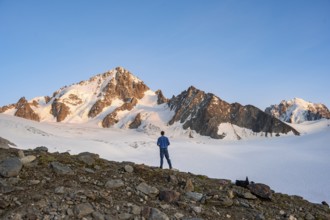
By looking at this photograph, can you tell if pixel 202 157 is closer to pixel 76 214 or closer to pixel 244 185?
pixel 244 185

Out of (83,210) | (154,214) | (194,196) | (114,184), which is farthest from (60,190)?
(194,196)

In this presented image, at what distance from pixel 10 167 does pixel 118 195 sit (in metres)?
3.96

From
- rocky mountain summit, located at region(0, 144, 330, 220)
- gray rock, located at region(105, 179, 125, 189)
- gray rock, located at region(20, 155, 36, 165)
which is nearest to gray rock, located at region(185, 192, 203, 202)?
rocky mountain summit, located at region(0, 144, 330, 220)

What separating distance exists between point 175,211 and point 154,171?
→ 4.43m

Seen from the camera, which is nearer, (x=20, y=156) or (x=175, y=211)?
(x=175, y=211)

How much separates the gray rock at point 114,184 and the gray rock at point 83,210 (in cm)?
204

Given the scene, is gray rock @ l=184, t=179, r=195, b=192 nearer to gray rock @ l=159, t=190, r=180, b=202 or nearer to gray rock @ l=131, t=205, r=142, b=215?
gray rock @ l=159, t=190, r=180, b=202

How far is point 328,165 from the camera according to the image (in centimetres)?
6100

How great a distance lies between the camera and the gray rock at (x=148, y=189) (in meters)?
13.6

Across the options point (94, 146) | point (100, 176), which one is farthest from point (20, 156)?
point (94, 146)

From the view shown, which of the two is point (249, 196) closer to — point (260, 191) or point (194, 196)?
point (260, 191)

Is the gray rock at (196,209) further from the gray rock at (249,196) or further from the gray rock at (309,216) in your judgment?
the gray rock at (309,216)

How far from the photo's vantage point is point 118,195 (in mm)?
12930

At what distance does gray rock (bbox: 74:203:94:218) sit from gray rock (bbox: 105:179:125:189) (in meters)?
2.04
